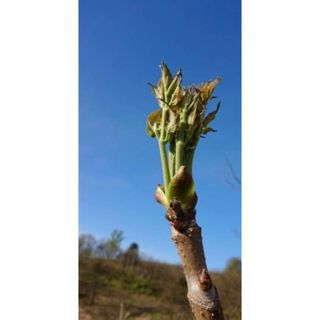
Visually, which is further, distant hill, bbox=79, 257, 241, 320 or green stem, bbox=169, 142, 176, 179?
distant hill, bbox=79, 257, 241, 320

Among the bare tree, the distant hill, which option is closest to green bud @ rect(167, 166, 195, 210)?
the bare tree

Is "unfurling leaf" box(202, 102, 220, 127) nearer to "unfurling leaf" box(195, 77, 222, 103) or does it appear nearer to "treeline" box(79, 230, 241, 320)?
"unfurling leaf" box(195, 77, 222, 103)

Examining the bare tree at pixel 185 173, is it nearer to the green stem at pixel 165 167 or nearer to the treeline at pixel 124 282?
the green stem at pixel 165 167

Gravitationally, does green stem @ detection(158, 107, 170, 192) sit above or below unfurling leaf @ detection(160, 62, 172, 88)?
below

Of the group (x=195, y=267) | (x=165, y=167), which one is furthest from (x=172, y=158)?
(x=195, y=267)

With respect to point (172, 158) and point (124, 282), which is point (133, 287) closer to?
point (124, 282)
